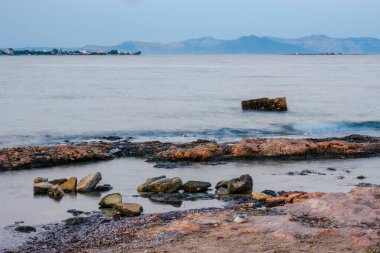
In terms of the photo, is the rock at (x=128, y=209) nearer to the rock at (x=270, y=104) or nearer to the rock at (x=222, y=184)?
the rock at (x=222, y=184)

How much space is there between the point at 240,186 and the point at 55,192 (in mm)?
5037

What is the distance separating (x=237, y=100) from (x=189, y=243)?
4199 centimetres

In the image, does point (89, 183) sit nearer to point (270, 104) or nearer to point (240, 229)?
point (240, 229)

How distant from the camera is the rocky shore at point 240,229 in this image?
10.1m

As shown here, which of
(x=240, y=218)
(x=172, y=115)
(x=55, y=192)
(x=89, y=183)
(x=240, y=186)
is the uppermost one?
(x=240, y=218)

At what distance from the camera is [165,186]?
15945 millimetres

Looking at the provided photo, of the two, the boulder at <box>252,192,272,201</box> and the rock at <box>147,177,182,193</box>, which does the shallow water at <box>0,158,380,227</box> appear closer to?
the rock at <box>147,177,182,193</box>

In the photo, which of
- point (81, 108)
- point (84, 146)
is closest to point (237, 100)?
point (81, 108)

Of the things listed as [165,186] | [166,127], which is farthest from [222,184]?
[166,127]

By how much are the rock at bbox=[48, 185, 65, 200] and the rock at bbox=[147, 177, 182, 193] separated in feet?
7.86

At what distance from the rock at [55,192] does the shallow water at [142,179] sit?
0.58 feet

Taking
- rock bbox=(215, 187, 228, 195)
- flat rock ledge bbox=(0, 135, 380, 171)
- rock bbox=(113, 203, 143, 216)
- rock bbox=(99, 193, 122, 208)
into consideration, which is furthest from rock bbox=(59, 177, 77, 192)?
flat rock ledge bbox=(0, 135, 380, 171)

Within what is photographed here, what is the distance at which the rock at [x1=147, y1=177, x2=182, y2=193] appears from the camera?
15953 mm

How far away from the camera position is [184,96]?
56.7 metres
